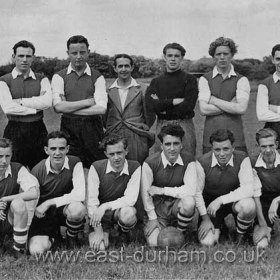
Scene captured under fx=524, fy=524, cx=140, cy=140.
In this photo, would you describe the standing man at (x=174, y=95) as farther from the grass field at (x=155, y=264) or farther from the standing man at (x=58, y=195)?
the grass field at (x=155, y=264)

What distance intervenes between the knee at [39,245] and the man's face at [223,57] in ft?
9.14

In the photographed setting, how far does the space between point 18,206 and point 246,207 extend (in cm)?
230

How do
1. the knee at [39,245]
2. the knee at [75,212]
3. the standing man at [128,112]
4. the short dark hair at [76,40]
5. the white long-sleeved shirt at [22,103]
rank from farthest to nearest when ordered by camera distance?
the standing man at [128,112] < the short dark hair at [76,40] < the white long-sleeved shirt at [22,103] < the knee at [75,212] < the knee at [39,245]

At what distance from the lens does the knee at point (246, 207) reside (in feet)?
17.7

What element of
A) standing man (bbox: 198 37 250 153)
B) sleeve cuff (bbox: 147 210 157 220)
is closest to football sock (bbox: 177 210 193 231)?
sleeve cuff (bbox: 147 210 157 220)

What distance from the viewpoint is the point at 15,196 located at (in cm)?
516

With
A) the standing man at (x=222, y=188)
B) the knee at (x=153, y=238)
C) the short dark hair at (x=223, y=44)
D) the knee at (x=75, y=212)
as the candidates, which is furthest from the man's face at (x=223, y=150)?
the knee at (x=75, y=212)

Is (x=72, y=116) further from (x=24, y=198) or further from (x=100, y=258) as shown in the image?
(x=100, y=258)

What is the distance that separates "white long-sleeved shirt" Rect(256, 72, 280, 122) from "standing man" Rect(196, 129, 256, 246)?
2.04 ft

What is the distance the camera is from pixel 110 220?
5.62m

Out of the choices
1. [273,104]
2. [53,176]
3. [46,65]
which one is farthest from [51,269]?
[46,65]

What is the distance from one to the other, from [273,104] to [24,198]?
9.95 feet

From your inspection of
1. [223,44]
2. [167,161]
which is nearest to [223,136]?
[167,161]

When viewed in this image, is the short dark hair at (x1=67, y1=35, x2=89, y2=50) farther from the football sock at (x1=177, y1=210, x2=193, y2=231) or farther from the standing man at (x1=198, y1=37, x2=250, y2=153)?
the football sock at (x1=177, y1=210, x2=193, y2=231)
